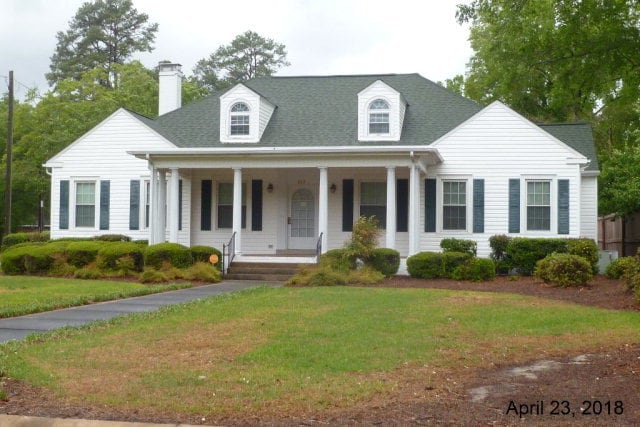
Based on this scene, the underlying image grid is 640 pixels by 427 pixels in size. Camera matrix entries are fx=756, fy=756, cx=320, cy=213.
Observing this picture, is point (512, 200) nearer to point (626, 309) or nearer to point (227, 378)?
point (626, 309)

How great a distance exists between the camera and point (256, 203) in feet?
80.3

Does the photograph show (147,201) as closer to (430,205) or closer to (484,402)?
(430,205)

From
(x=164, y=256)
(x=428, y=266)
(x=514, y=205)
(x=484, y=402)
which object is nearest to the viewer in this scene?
(x=484, y=402)

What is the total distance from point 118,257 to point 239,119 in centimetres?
591

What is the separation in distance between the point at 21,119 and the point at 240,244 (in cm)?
2361

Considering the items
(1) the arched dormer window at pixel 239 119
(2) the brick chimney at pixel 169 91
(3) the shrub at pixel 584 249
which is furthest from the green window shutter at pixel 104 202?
(3) the shrub at pixel 584 249

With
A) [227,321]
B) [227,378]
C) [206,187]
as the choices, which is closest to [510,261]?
[206,187]

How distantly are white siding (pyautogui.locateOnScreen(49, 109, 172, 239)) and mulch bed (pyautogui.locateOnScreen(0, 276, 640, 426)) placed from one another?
17.9m

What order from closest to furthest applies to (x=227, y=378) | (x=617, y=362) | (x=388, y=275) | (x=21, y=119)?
(x=227, y=378) → (x=617, y=362) → (x=388, y=275) → (x=21, y=119)

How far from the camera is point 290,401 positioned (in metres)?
6.45

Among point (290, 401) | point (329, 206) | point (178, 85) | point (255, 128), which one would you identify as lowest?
point (290, 401)

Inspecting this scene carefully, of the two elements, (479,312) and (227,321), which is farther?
(479,312)

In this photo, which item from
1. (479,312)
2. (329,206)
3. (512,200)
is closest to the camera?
(479,312)

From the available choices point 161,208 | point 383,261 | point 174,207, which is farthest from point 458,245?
point 161,208
